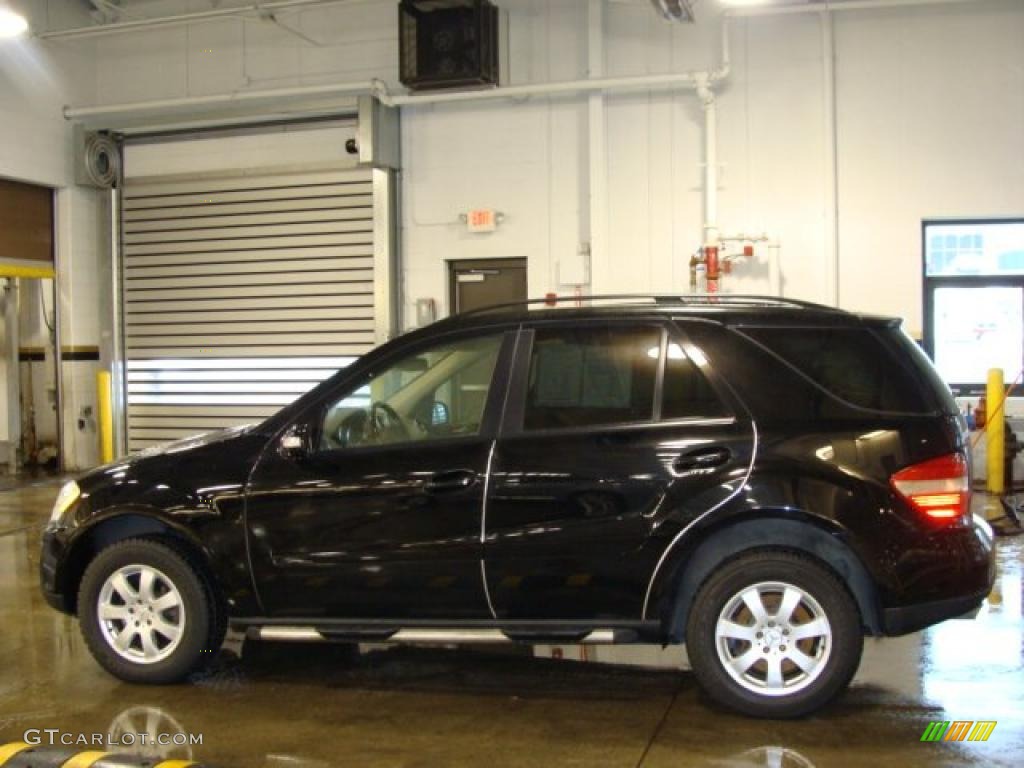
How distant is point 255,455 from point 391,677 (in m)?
1.27

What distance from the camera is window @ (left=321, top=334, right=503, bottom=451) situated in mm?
4578

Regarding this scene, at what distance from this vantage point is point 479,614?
4398 mm

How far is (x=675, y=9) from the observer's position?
941 cm

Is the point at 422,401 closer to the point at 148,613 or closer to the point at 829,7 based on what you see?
the point at 148,613

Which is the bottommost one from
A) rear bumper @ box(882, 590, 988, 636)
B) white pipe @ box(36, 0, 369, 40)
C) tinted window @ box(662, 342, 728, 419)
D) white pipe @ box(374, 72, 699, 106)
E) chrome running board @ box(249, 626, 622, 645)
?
chrome running board @ box(249, 626, 622, 645)

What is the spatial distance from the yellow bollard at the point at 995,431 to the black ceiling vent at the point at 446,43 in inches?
223

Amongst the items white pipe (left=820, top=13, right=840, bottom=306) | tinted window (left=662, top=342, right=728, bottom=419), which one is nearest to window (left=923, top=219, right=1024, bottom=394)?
white pipe (left=820, top=13, right=840, bottom=306)

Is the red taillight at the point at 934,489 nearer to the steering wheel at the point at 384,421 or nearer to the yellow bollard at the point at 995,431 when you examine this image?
the steering wheel at the point at 384,421

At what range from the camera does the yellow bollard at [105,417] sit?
1226cm

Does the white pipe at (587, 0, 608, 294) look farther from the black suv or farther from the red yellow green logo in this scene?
Answer: the red yellow green logo

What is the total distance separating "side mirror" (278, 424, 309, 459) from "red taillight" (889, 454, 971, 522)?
8.08 ft

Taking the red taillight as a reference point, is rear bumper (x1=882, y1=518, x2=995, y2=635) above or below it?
below

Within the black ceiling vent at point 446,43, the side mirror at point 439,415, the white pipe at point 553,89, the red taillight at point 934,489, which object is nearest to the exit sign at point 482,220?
the white pipe at point 553,89

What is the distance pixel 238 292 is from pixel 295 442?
835 centimetres
